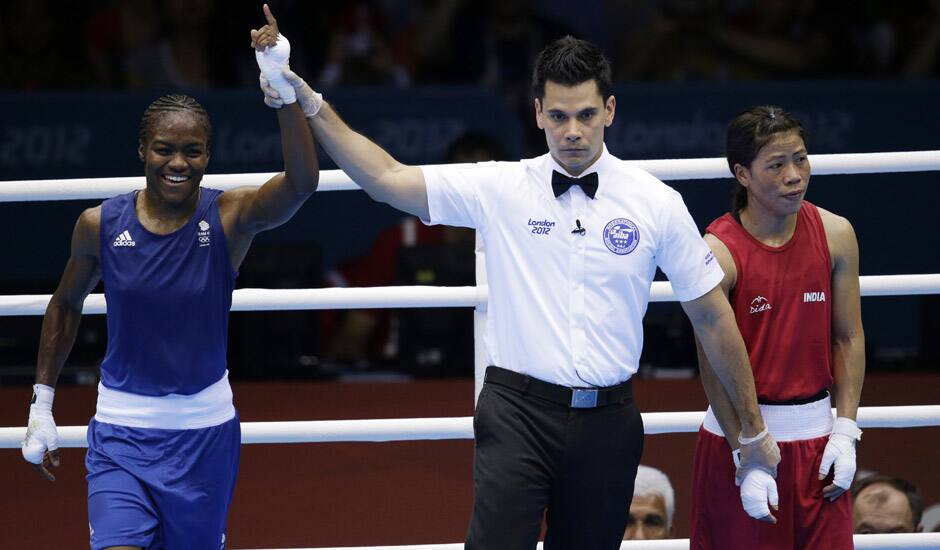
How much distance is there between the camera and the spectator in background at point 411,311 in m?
4.94

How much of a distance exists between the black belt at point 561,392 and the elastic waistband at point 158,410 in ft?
2.41

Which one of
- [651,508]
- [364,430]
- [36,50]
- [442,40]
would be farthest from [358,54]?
[364,430]

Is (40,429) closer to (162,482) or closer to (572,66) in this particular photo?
(162,482)

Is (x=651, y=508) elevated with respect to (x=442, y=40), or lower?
lower

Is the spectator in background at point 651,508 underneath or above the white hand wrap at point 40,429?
underneath

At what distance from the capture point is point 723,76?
7859mm

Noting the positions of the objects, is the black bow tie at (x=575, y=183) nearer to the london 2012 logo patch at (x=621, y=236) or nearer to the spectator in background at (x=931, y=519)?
the london 2012 logo patch at (x=621, y=236)

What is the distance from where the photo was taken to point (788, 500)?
3.39 metres

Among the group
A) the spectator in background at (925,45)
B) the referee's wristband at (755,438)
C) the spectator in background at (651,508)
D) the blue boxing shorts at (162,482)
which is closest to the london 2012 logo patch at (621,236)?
the referee's wristband at (755,438)

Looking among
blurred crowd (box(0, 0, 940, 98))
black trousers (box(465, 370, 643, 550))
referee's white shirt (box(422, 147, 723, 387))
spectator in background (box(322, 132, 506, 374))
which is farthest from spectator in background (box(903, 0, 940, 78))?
black trousers (box(465, 370, 643, 550))

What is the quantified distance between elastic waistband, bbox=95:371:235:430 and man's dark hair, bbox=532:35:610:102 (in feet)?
3.60

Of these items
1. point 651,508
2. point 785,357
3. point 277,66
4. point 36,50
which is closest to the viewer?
point 277,66

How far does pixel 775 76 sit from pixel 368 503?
455 centimetres

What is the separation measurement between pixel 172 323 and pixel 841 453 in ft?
5.39
